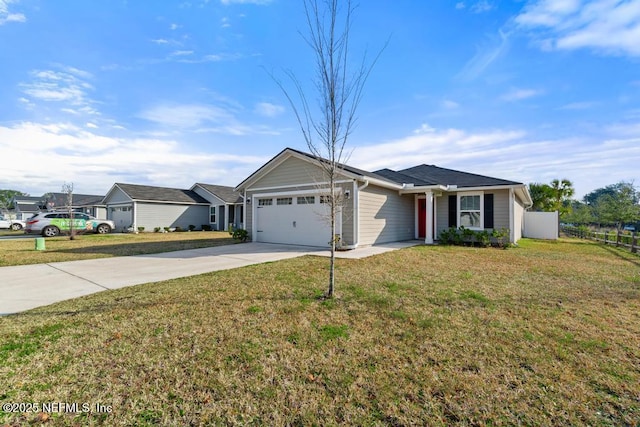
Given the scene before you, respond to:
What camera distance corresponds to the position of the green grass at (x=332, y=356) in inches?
87.3

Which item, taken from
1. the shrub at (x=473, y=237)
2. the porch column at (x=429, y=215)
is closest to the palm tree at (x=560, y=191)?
the shrub at (x=473, y=237)

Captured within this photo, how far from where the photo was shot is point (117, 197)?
85.5 ft

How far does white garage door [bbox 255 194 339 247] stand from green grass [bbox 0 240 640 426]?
256 inches

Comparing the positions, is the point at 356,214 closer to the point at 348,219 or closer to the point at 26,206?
the point at 348,219

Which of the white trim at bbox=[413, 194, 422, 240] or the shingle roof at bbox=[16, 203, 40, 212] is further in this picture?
the shingle roof at bbox=[16, 203, 40, 212]

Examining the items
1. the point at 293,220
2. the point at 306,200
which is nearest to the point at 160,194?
the point at 293,220

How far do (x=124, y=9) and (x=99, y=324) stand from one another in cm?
910

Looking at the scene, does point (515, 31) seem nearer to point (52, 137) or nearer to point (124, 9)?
point (124, 9)

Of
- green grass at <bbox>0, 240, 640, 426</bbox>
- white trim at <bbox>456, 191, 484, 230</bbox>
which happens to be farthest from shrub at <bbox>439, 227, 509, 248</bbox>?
green grass at <bbox>0, 240, 640, 426</bbox>

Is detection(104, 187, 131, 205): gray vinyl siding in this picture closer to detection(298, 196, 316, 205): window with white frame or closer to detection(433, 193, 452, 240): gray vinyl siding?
detection(298, 196, 316, 205): window with white frame

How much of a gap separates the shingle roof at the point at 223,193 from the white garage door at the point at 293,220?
12.0m

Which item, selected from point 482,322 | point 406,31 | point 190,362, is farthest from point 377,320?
point 406,31

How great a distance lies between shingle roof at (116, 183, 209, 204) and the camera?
2448 centimetres

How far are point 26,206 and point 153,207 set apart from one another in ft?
122
